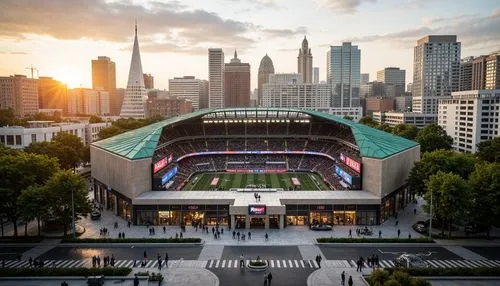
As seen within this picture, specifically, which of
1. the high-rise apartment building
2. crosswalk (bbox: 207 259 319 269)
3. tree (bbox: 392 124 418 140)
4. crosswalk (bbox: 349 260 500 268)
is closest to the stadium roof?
crosswalk (bbox: 349 260 500 268)

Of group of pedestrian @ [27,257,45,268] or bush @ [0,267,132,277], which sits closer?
bush @ [0,267,132,277]

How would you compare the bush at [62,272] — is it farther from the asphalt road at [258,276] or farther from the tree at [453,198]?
the tree at [453,198]

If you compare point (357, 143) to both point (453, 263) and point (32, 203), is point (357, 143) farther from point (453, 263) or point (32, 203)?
point (32, 203)

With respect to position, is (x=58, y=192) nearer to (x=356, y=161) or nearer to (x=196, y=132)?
(x=356, y=161)

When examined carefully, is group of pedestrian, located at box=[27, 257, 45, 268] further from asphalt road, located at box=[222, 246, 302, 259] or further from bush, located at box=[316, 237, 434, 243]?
bush, located at box=[316, 237, 434, 243]

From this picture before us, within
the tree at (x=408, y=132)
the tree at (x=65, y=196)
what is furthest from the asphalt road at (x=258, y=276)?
the tree at (x=408, y=132)

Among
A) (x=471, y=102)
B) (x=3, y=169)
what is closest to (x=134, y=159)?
(x=3, y=169)

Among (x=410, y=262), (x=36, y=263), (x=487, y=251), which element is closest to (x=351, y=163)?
(x=487, y=251)
